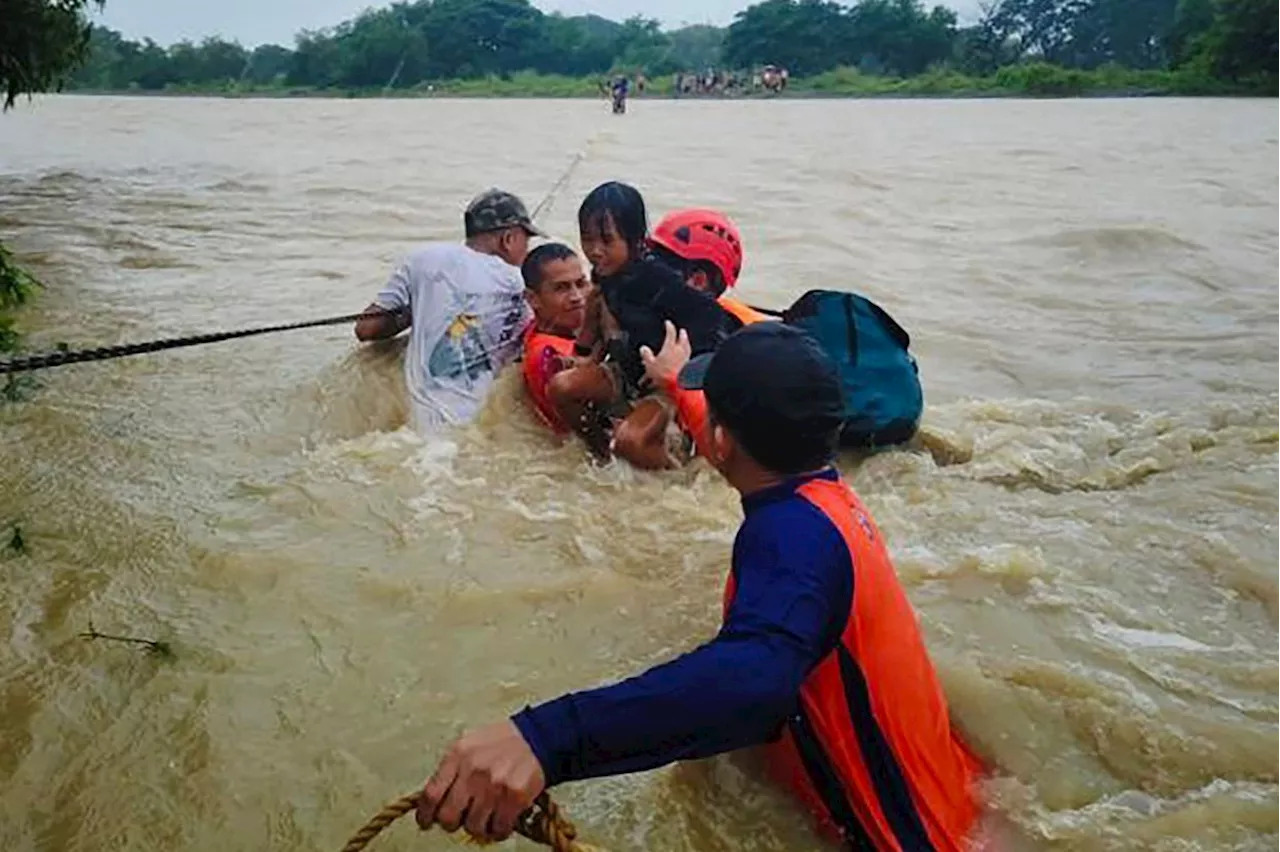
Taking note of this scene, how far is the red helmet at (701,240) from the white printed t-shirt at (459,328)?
113cm

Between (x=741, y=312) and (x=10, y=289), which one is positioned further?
(x=10, y=289)

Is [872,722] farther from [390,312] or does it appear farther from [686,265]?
[390,312]

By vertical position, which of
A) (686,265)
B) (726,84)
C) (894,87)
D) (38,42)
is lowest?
(894,87)

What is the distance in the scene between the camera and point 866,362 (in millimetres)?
5113

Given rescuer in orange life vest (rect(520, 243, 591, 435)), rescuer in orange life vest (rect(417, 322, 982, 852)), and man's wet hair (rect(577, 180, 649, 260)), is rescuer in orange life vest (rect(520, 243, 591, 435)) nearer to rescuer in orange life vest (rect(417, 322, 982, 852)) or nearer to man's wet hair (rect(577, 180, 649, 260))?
man's wet hair (rect(577, 180, 649, 260))

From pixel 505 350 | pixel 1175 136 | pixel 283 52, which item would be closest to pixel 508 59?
pixel 283 52

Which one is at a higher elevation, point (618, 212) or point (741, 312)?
point (618, 212)

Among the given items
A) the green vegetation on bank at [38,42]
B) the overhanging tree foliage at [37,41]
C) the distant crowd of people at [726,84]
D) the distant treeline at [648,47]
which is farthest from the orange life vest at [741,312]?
the distant treeline at [648,47]

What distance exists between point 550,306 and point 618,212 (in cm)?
105

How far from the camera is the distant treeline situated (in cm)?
7656

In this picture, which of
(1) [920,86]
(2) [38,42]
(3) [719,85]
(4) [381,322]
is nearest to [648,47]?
(3) [719,85]

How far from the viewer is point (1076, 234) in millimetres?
12102

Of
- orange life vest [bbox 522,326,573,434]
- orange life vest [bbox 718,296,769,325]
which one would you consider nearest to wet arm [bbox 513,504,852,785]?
orange life vest [bbox 718,296,769,325]

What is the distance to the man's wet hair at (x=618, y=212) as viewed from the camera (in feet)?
15.3
